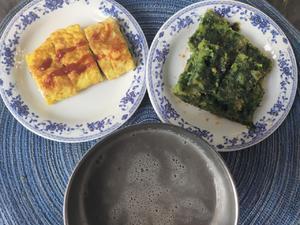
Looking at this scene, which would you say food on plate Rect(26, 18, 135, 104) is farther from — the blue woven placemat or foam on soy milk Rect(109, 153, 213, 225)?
foam on soy milk Rect(109, 153, 213, 225)

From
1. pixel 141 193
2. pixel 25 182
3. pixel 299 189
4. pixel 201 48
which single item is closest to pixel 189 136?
pixel 141 193

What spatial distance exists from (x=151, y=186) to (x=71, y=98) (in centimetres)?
57

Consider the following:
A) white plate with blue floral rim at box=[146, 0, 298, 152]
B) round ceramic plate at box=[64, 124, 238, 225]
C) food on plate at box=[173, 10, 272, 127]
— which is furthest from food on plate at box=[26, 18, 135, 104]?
round ceramic plate at box=[64, 124, 238, 225]

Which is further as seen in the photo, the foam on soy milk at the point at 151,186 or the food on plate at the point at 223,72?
the food on plate at the point at 223,72

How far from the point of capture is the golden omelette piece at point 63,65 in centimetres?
216

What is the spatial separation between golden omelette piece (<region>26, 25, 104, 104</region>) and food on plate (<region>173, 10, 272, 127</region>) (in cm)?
39

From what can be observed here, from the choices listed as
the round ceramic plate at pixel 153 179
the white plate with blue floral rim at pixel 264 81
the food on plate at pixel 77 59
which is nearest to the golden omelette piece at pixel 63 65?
the food on plate at pixel 77 59

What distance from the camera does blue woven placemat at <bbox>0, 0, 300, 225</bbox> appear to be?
2.15 meters

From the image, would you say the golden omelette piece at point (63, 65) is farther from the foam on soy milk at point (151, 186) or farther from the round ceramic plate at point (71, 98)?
the foam on soy milk at point (151, 186)

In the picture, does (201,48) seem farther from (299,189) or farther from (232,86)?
(299,189)

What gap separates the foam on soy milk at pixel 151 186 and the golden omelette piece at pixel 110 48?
39 cm

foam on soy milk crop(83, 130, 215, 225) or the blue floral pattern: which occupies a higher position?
the blue floral pattern

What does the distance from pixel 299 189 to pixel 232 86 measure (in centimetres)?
53

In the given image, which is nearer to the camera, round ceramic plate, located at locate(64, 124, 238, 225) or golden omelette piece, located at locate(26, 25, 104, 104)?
round ceramic plate, located at locate(64, 124, 238, 225)
